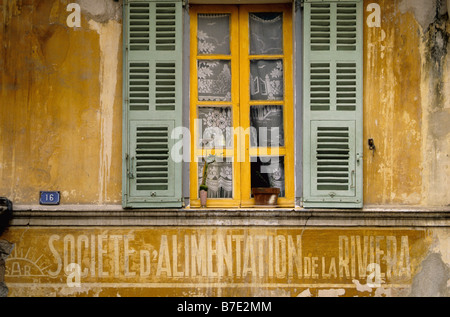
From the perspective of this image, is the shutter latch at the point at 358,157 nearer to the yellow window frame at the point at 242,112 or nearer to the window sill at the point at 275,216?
the window sill at the point at 275,216

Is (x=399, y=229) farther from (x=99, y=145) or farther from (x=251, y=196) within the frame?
(x=99, y=145)

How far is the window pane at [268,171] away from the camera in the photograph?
6.15 meters

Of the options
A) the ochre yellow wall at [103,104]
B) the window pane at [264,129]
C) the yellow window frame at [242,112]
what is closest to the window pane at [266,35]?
the yellow window frame at [242,112]

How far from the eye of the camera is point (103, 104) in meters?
6.07

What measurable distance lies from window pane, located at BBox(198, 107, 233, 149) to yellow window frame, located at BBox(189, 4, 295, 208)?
53 mm

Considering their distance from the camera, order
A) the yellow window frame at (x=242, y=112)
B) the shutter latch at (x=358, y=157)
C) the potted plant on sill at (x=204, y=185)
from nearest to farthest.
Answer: the shutter latch at (x=358, y=157) → the potted plant on sill at (x=204, y=185) → the yellow window frame at (x=242, y=112)

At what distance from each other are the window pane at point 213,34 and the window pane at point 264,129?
0.68m

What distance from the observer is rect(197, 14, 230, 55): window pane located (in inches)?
244

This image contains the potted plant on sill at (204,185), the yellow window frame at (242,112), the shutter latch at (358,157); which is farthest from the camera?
the yellow window frame at (242,112)

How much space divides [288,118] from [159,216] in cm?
160

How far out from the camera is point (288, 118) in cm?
614

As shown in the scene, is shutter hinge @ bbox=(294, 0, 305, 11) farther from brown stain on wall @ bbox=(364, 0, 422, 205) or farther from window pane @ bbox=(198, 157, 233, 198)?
window pane @ bbox=(198, 157, 233, 198)

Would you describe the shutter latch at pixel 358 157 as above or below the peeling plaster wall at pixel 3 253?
above

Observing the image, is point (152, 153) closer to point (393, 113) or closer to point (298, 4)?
point (298, 4)
